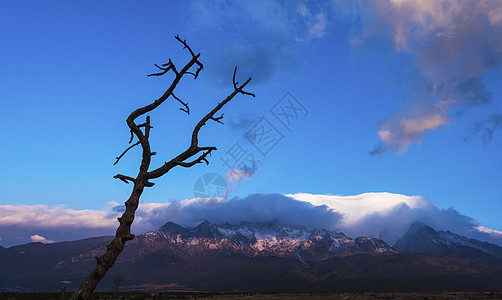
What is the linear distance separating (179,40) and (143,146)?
220 centimetres

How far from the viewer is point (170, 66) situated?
7.68 m

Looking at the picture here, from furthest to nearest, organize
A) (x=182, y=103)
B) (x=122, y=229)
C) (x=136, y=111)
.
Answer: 1. (x=182, y=103)
2. (x=136, y=111)
3. (x=122, y=229)

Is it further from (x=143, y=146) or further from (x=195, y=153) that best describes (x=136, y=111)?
(x=195, y=153)

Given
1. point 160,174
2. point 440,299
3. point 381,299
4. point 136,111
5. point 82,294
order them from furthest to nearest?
point 381,299 < point 440,299 < point 136,111 < point 160,174 < point 82,294

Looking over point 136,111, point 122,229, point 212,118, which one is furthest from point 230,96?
point 122,229

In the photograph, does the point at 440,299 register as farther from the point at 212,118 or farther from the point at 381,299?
the point at 212,118

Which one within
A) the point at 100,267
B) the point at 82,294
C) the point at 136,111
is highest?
the point at 136,111

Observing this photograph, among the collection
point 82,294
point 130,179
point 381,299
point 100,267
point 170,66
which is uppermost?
point 170,66

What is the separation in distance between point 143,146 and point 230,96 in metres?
2.01

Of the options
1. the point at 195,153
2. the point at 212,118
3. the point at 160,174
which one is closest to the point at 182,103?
the point at 212,118

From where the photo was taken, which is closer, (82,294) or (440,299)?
(82,294)

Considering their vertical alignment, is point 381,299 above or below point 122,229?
below

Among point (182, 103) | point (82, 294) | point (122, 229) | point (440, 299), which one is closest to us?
point (82, 294)

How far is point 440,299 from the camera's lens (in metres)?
53.7
